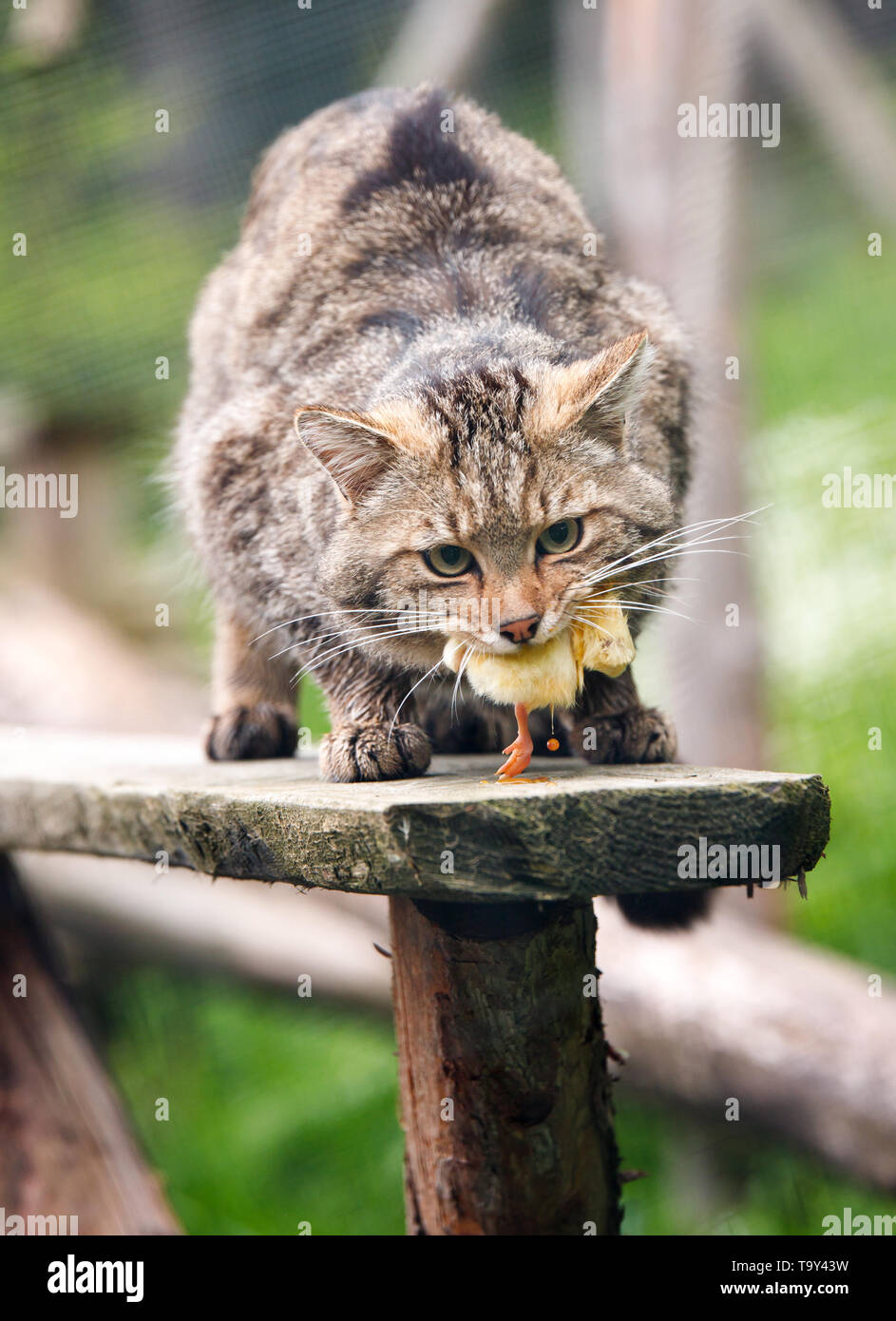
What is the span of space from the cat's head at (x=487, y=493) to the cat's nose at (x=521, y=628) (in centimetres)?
2

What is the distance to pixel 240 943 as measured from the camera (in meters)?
4.07

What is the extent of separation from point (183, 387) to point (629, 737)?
3.63 meters

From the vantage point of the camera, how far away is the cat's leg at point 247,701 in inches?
107

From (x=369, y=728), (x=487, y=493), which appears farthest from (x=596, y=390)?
(x=369, y=728)

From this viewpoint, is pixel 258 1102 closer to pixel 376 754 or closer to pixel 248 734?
pixel 248 734

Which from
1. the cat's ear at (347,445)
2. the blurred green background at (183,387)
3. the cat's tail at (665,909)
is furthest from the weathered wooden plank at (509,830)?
the blurred green background at (183,387)

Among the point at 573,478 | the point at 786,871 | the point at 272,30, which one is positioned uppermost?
the point at 272,30

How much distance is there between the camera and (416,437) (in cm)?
206

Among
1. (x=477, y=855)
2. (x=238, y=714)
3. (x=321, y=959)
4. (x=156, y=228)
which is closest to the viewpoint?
(x=477, y=855)

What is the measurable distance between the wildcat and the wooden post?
0.29 metres

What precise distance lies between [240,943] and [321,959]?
1.04 feet
